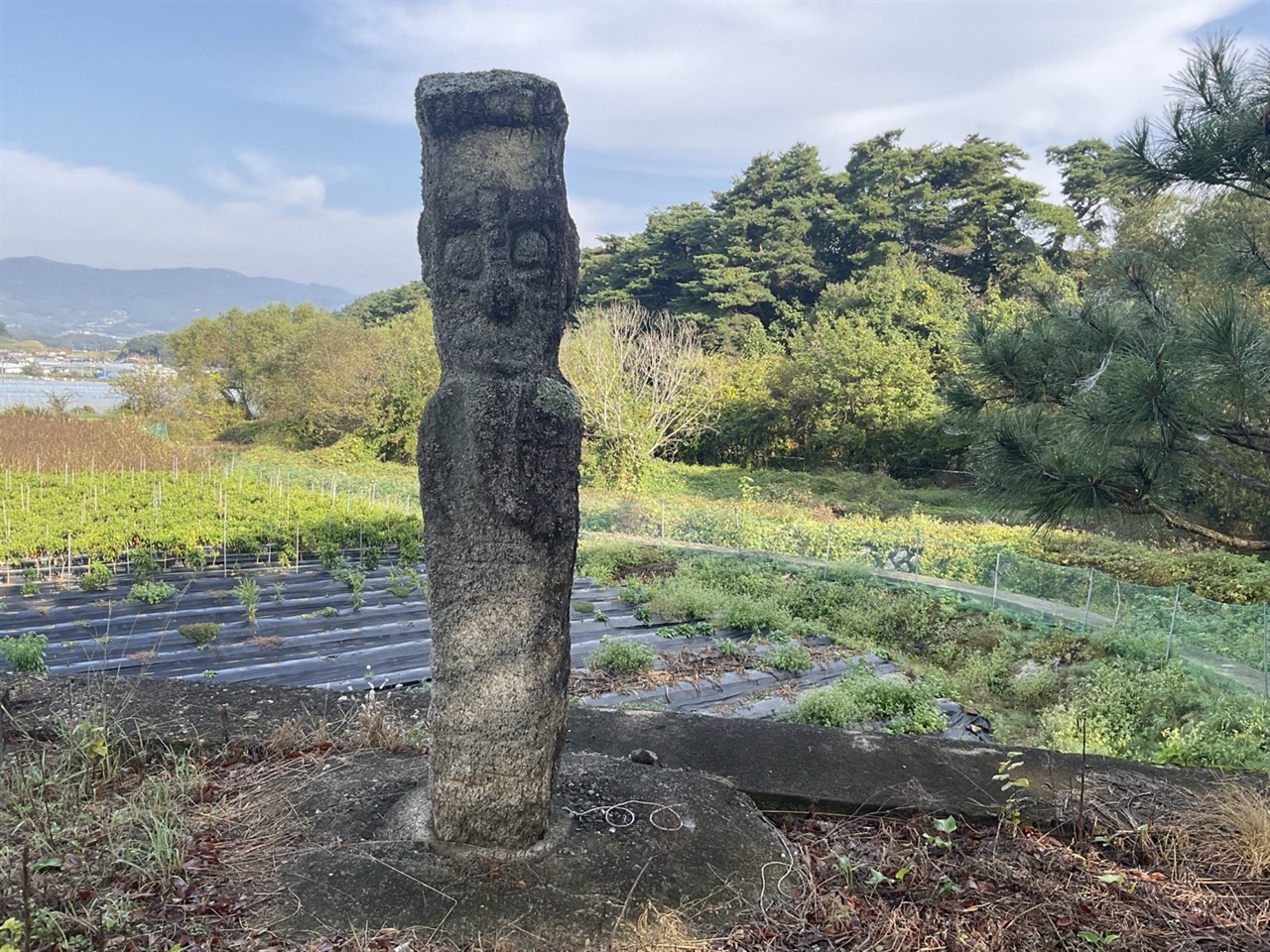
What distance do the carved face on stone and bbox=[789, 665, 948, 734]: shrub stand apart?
13.0 ft

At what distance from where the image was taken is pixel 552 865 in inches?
81.9

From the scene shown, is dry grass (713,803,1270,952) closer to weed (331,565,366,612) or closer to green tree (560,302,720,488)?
weed (331,565,366,612)

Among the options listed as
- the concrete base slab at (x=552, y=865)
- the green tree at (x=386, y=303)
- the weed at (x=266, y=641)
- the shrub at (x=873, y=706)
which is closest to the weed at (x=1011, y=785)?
the concrete base slab at (x=552, y=865)

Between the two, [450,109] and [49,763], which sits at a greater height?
[450,109]

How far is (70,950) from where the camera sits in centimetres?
167

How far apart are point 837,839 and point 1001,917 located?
1.76 feet

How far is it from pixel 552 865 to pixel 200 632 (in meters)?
5.22

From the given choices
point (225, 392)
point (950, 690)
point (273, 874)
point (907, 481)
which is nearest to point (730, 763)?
point (273, 874)

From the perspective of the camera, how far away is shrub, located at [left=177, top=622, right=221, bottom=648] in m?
6.18

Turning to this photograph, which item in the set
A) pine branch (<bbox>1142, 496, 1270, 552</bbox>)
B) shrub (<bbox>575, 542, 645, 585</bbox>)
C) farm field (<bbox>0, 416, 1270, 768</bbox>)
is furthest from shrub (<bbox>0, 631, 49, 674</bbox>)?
pine branch (<bbox>1142, 496, 1270, 552</bbox>)

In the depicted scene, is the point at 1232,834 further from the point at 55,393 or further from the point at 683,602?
the point at 55,393

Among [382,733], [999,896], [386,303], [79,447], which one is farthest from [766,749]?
[386,303]

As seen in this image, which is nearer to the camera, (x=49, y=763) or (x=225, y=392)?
(x=49, y=763)

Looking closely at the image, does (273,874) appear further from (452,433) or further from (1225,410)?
(1225,410)
